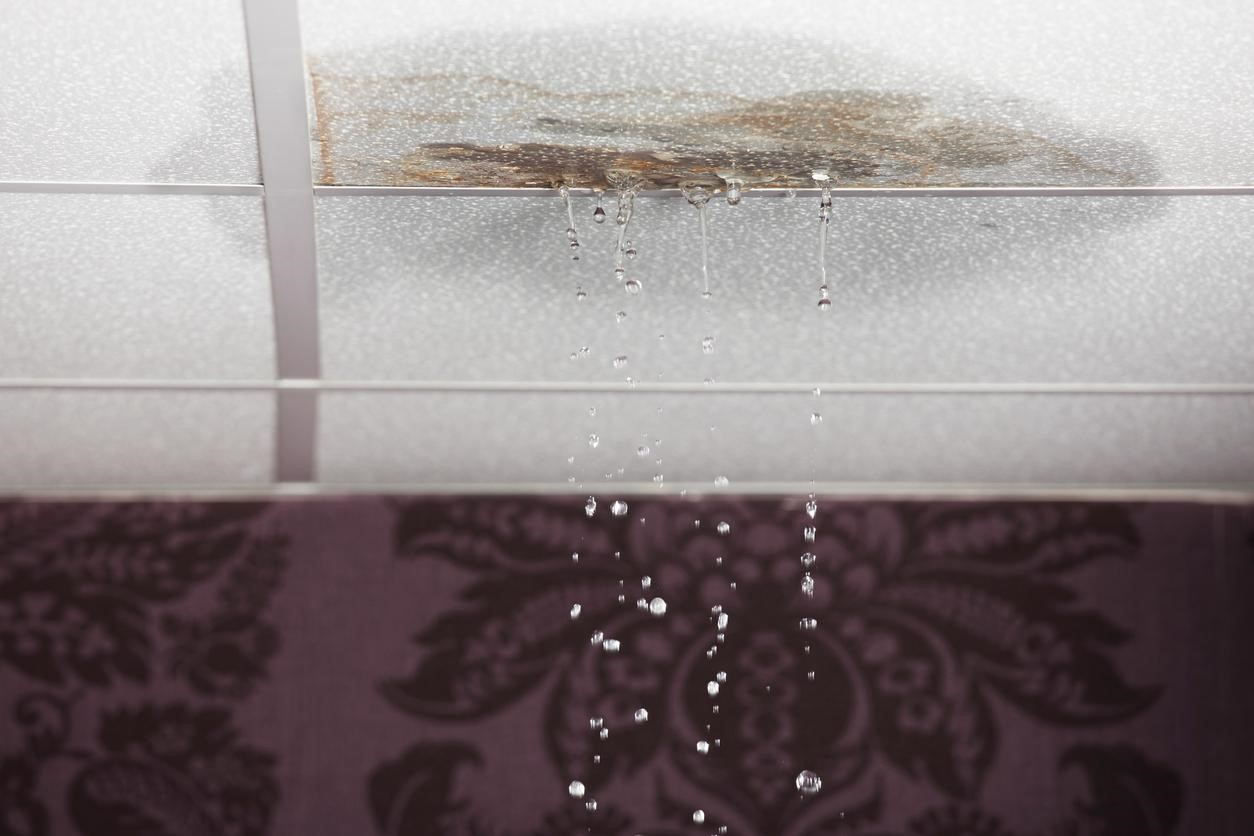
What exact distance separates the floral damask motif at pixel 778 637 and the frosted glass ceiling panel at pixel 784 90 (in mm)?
827

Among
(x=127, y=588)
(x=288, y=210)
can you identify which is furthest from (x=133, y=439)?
(x=288, y=210)

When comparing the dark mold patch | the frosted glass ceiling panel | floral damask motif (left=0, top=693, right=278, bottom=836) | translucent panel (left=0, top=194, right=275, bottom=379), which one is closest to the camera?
the frosted glass ceiling panel

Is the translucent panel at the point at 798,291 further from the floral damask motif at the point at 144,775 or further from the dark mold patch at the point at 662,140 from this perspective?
the floral damask motif at the point at 144,775

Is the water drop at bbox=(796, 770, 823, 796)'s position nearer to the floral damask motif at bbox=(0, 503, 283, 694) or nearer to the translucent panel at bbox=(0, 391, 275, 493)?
the floral damask motif at bbox=(0, 503, 283, 694)

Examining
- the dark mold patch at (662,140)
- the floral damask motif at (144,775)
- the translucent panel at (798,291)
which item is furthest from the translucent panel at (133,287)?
the floral damask motif at (144,775)

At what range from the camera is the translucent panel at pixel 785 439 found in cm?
220

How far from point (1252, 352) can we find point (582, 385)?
47.8 inches

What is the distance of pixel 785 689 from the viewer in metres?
2.21

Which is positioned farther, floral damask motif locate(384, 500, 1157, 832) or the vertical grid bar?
floral damask motif locate(384, 500, 1157, 832)

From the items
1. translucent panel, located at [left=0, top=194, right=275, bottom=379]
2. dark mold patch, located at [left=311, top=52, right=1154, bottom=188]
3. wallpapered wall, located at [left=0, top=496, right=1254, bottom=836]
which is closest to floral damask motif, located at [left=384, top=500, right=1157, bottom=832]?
wallpapered wall, located at [left=0, top=496, right=1254, bottom=836]

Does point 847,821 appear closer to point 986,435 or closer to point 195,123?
point 986,435

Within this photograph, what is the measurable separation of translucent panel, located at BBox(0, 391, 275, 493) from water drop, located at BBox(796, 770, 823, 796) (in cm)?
120

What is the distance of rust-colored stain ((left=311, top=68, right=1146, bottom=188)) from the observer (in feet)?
4.75

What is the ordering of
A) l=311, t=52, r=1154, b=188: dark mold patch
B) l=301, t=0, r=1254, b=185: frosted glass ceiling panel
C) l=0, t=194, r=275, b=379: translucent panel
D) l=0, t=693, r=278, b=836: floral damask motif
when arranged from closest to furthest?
l=301, t=0, r=1254, b=185: frosted glass ceiling panel, l=311, t=52, r=1154, b=188: dark mold patch, l=0, t=194, r=275, b=379: translucent panel, l=0, t=693, r=278, b=836: floral damask motif
